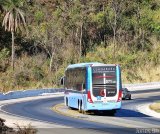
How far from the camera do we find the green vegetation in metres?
70.5

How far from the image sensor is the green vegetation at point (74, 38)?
231 ft

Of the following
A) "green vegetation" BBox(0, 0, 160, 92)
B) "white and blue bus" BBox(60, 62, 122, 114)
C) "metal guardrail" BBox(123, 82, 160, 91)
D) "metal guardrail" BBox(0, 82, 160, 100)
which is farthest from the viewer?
"green vegetation" BBox(0, 0, 160, 92)

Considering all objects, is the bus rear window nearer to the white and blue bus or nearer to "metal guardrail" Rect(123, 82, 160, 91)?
the white and blue bus

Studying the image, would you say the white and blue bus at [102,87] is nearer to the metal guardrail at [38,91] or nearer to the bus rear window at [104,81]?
the bus rear window at [104,81]

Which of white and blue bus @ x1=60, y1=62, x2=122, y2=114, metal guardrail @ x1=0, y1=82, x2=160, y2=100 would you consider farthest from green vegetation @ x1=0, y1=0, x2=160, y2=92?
white and blue bus @ x1=60, y1=62, x2=122, y2=114

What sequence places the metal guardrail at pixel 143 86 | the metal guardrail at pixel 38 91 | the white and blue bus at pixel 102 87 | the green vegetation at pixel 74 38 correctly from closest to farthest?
1. the white and blue bus at pixel 102 87
2. the metal guardrail at pixel 38 91
3. the metal guardrail at pixel 143 86
4. the green vegetation at pixel 74 38

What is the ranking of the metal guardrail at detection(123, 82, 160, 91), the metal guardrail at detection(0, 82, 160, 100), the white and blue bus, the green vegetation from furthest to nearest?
the green vegetation
the metal guardrail at detection(123, 82, 160, 91)
the metal guardrail at detection(0, 82, 160, 100)
the white and blue bus

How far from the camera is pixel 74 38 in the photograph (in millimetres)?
81000

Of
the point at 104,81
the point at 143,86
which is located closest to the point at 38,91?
the point at 143,86

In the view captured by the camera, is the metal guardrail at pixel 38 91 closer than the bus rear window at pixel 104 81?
No

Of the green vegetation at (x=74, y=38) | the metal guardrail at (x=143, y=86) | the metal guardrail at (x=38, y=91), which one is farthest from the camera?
the green vegetation at (x=74, y=38)

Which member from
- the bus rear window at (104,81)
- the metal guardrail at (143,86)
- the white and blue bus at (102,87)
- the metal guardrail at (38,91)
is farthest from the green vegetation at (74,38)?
the bus rear window at (104,81)

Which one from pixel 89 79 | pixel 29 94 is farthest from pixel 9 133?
pixel 29 94

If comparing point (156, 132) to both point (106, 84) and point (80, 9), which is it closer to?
point (106, 84)
